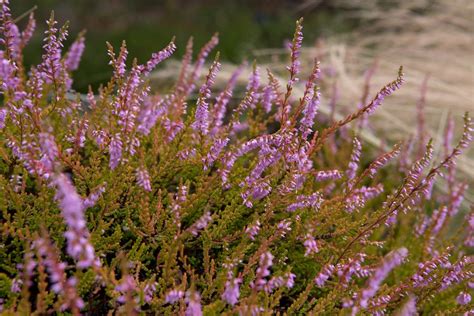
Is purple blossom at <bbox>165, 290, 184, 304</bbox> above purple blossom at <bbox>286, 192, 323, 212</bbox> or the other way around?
the other way around

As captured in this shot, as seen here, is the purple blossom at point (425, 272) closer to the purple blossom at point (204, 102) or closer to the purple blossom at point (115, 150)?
the purple blossom at point (204, 102)

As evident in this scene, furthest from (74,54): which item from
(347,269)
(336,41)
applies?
(336,41)

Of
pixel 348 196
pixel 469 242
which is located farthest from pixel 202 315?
pixel 469 242

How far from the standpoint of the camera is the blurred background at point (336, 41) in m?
4.06

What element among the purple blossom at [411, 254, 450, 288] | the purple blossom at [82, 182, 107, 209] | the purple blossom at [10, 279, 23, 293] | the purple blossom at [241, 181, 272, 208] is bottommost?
the purple blossom at [411, 254, 450, 288]

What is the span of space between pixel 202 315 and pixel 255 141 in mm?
495

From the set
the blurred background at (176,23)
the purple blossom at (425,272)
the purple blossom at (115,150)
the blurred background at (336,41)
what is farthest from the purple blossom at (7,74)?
the blurred background at (176,23)

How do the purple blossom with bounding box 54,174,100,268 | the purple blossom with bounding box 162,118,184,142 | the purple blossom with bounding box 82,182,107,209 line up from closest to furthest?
1. the purple blossom with bounding box 54,174,100,268
2. the purple blossom with bounding box 82,182,107,209
3. the purple blossom with bounding box 162,118,184,142

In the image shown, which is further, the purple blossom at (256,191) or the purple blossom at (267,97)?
the purple blossom at (267,97)

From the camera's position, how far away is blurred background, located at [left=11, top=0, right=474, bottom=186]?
406 cm

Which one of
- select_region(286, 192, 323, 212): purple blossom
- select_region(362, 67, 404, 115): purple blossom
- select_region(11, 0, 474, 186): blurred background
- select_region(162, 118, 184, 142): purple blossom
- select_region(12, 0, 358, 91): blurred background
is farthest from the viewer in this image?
select_region(12, 0, 358, 91): blurred background

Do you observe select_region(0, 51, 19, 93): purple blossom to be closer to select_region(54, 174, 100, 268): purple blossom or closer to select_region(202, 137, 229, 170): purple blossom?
select_region(54, 174, 100, 268): purple blossom

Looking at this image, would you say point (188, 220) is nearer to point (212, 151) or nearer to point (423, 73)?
point (212, 151)

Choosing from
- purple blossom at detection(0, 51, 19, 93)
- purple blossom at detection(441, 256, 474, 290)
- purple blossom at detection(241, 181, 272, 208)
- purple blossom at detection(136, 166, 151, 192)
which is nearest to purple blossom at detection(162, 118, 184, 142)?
purple blossom at detection(241, 181, 272, 208)
